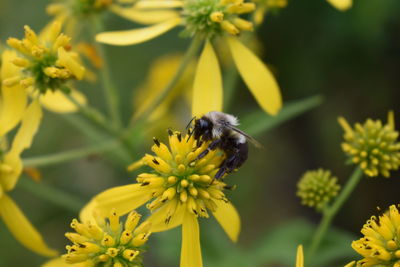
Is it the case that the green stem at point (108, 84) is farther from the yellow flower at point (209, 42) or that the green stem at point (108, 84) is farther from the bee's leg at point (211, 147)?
the bee's leg at point (211, 147)

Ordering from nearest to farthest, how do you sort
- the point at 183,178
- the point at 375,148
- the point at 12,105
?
the point at 183,178
the point at 375,148
the point at 12,105

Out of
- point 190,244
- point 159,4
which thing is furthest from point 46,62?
point 190,244

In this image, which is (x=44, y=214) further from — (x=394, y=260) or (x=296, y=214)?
(x=394, y=260)

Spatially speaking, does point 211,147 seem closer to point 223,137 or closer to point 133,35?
point 223,137

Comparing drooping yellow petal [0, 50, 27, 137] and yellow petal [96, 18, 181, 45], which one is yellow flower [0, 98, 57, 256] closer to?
drooping yellow petal [0, 50, 27, 137]

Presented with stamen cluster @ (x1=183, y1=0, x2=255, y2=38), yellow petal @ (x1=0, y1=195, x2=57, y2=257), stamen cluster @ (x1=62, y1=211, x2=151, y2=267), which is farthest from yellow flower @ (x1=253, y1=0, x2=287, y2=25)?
yellow petal @ (x1=0, y1=195, x2=57, y2=257)

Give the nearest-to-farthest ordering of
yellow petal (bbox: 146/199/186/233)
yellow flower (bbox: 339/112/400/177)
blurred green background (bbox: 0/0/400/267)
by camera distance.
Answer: yellow petal (bbox: 146/199/186/233), yellow flower (bbox: 339/112/400/177), blurred green background (bbox: 0/0/400/267)
